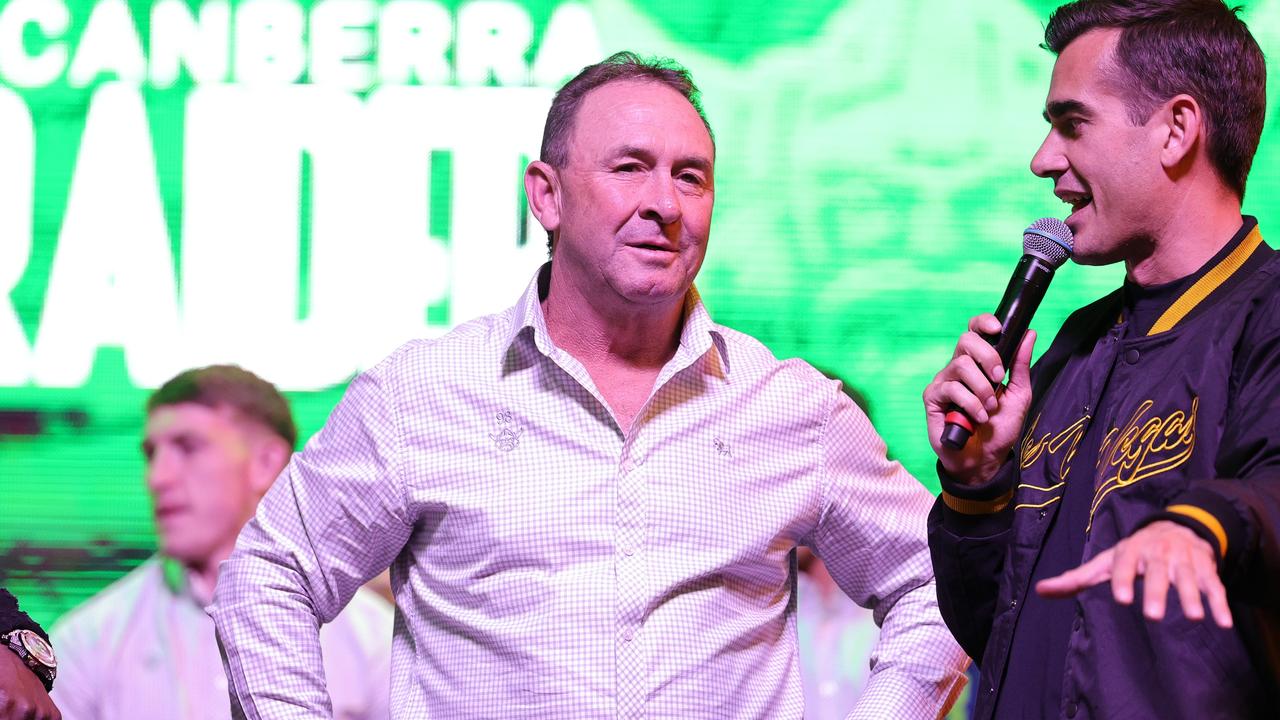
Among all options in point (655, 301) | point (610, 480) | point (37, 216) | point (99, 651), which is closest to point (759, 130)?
point (655, 301)

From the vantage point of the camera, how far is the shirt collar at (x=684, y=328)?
2.25m

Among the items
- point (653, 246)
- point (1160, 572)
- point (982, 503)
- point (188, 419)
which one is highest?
point (653, 246)

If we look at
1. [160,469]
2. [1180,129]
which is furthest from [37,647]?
[1180,129]

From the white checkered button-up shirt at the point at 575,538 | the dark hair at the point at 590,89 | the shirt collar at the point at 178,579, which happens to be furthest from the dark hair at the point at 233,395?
→ the dark hair at the point at 590,89

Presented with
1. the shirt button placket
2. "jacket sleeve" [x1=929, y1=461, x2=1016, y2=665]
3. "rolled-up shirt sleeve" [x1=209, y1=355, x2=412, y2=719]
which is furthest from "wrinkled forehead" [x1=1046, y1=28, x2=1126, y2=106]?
"rolled-up shirt sleeve" [x1=209, y1=355, x2=412, y2=719]

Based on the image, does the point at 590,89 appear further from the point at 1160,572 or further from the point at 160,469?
the point at 160,469

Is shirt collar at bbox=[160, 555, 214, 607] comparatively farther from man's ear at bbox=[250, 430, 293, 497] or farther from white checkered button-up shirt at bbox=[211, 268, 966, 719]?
white checkered button-up shirt at bbox=[211, 268, 966, 719]

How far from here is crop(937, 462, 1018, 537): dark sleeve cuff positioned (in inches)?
74.2

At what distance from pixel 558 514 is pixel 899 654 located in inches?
23.9

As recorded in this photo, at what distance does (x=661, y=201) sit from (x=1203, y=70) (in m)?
0.81

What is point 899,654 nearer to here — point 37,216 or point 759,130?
point 759,130

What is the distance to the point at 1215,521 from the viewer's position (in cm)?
135

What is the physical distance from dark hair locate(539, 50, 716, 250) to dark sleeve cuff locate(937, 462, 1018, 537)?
781mm

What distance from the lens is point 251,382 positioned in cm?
329
